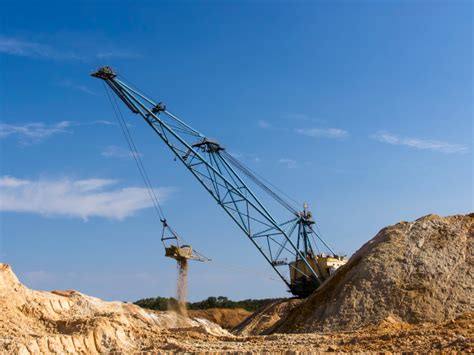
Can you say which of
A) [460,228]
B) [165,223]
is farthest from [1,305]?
[460,228]

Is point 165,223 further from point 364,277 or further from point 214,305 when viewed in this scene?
point 214,305

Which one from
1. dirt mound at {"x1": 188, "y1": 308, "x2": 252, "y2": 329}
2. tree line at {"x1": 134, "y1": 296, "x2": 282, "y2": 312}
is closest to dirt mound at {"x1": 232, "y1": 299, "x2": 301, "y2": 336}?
dirt mound at {"x1": 188, "y1": 308, "x2": 252, "y2": 329}

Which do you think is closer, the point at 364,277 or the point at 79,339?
the point at 79,339

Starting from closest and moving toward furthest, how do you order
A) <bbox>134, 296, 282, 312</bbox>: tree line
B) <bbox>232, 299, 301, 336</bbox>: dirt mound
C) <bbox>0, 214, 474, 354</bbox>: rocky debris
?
<bbox>0, 214, 474, 354</bbox>: rocky debris < <bbox>232, 299, 301, 336</bbox>: dirt mound < <bbox>134, 296, 282, 312</bbox>: tree line

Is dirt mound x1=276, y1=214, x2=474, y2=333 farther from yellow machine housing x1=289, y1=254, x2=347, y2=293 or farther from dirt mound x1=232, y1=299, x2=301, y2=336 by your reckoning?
dirt mound x1=232, y1=299, x2=301, y2=336

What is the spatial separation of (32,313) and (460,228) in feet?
61.2

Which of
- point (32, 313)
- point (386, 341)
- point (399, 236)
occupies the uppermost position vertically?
point (399, 236)

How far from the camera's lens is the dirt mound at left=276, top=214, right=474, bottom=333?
22.9 meters

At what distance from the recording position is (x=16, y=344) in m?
14.3

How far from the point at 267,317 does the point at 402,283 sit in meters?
13.4

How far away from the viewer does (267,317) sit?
118 ft

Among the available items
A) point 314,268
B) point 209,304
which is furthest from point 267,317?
point 209,304

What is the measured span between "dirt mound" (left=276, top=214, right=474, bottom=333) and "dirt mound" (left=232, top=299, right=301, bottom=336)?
845cm

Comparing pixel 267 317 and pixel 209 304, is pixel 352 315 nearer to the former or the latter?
pixel 267 317
